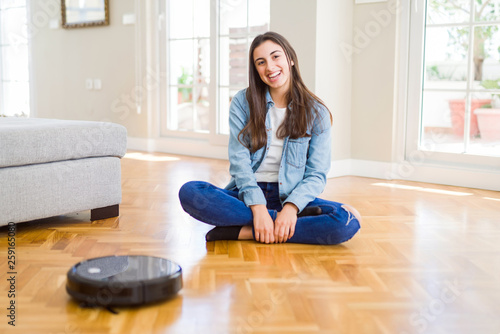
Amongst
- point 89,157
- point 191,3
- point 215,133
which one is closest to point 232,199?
point 89,157

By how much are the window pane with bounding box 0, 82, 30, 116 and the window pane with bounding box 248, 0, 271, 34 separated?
3392 mm

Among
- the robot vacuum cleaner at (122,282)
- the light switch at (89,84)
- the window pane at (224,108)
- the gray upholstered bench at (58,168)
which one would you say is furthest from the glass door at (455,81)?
the light switch at (89,84)

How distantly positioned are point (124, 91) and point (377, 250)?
4.14 meters

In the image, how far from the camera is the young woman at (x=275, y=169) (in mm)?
2262

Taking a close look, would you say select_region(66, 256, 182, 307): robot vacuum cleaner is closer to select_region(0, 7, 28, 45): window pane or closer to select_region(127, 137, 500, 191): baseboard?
select_region(127, 137, 500, 191): baseboard

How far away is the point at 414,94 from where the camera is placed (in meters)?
4.00

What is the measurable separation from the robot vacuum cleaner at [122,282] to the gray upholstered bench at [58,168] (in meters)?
0.78

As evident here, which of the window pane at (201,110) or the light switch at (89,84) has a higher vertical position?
the light switch at (89,84)

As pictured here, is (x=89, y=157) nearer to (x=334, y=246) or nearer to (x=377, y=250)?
(x=334, y=246)

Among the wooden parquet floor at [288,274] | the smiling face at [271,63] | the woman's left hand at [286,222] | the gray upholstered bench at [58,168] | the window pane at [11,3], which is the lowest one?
the wooden parquet floor at [288,274]

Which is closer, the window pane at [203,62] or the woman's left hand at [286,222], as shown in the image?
the woman's left hand at [286,222]

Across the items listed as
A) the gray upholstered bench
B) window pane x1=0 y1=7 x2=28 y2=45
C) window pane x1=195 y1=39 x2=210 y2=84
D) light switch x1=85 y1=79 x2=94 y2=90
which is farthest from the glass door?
window pane x1=0 y1=7 x2=28 y2=45

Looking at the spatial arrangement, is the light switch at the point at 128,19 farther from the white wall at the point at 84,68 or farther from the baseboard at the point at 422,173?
the baseboard at the point at 422,173

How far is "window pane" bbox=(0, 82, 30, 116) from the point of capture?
708cm
